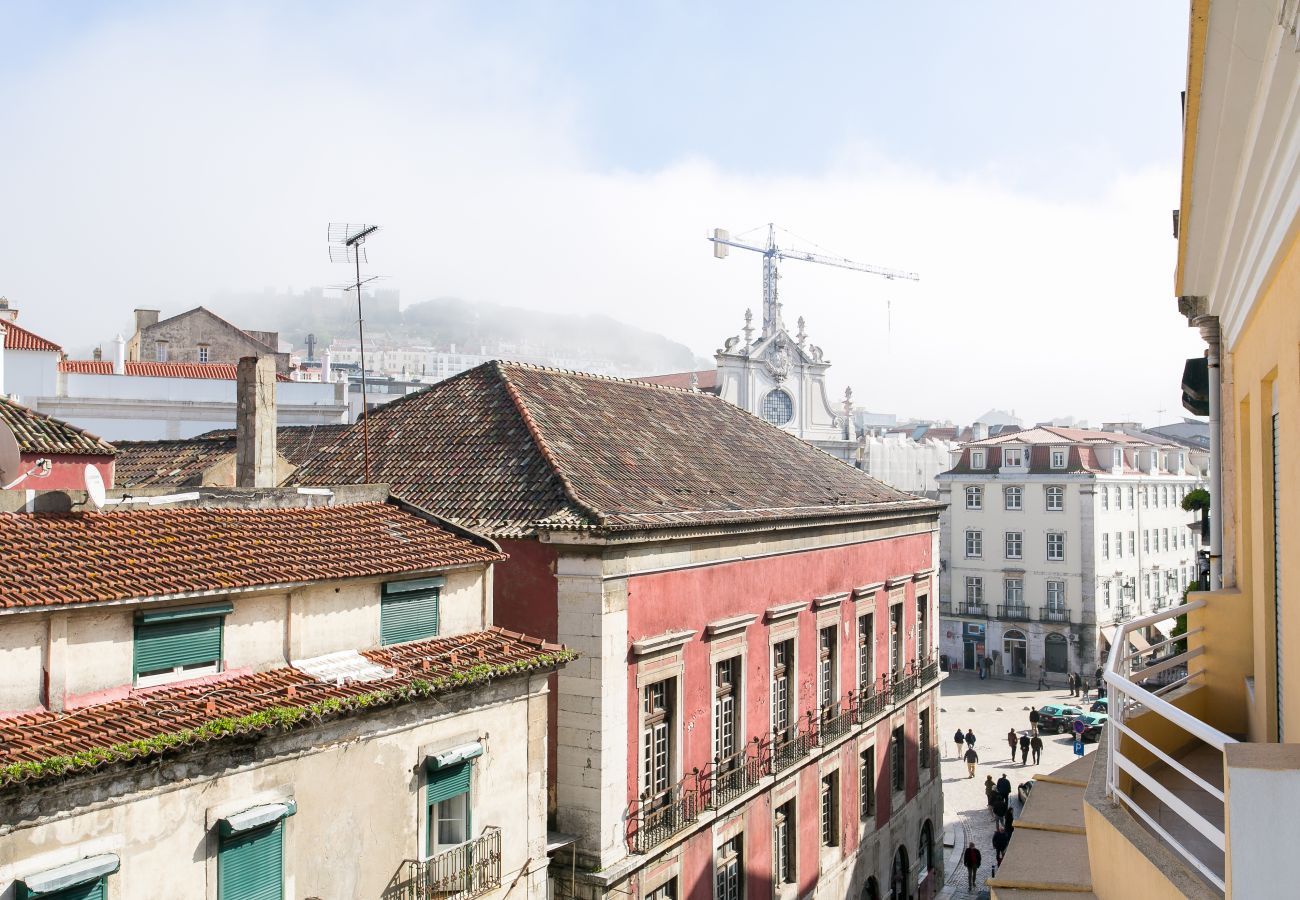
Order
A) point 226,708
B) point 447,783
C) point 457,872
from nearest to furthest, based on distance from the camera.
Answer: point 226,708, point 457,872, point 447,783

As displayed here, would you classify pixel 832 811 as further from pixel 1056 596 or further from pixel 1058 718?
pixel 1056 596

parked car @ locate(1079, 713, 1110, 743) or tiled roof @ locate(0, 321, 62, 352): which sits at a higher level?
tiled roof @ locate(0, 321, 62, 352)

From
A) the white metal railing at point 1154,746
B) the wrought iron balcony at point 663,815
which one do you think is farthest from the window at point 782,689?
the white metal railing at point 1154,746

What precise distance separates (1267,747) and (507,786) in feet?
34.8

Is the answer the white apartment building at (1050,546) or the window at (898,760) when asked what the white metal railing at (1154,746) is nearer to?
the window at (898,760)

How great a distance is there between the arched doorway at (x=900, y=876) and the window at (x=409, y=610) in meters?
16.3

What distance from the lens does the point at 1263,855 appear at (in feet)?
11.6

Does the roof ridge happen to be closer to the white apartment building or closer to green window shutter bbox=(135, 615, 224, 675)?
green window shutter bbox=(135, 615, 224, 675)

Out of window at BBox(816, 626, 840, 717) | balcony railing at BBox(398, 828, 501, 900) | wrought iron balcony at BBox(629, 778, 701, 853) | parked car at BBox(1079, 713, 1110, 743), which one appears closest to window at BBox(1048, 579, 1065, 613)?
parked car at BBox(1079, 713, 1110, 743)

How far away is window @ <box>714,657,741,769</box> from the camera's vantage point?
722 inches

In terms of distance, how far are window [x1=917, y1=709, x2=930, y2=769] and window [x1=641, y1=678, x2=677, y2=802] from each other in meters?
12.6

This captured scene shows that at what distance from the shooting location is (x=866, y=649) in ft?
80.6

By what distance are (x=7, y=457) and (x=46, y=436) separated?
7334mm

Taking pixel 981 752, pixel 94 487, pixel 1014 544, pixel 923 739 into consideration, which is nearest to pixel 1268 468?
pixel 94 487
